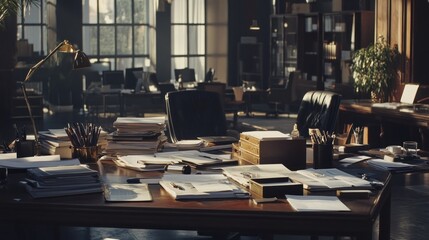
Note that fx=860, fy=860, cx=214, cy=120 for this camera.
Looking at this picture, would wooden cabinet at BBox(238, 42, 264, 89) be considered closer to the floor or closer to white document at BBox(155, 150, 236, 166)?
the floor

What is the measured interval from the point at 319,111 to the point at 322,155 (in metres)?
2.83

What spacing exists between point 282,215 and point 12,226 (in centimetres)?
298

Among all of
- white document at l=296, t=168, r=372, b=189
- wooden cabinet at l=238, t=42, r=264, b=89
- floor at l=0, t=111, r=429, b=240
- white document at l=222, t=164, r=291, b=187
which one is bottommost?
floor at l=0, t=111, r=429, b=240

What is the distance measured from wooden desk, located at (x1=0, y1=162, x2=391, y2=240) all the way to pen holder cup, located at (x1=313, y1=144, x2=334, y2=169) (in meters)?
0.77

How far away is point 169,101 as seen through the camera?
7137 mm

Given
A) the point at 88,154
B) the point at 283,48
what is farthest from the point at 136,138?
the point at 283,48

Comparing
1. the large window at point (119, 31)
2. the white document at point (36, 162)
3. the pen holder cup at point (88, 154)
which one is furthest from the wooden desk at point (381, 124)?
the large window at point (119, 31)

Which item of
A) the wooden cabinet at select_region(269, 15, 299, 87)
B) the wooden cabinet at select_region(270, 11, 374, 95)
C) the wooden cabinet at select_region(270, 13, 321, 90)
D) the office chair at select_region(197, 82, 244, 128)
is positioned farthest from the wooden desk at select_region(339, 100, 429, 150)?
the wooden cabinet at select_region(269, 15, 299, 87)

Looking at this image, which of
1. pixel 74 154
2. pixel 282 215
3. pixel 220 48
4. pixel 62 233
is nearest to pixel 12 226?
pixel 62 233

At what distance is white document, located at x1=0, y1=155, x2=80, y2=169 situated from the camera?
435 cm

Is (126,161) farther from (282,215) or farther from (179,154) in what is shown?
(282,215)

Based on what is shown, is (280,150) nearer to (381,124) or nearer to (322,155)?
(322,155)

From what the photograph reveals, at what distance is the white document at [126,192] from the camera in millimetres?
3643

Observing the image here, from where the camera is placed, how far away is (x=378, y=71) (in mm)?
11047
